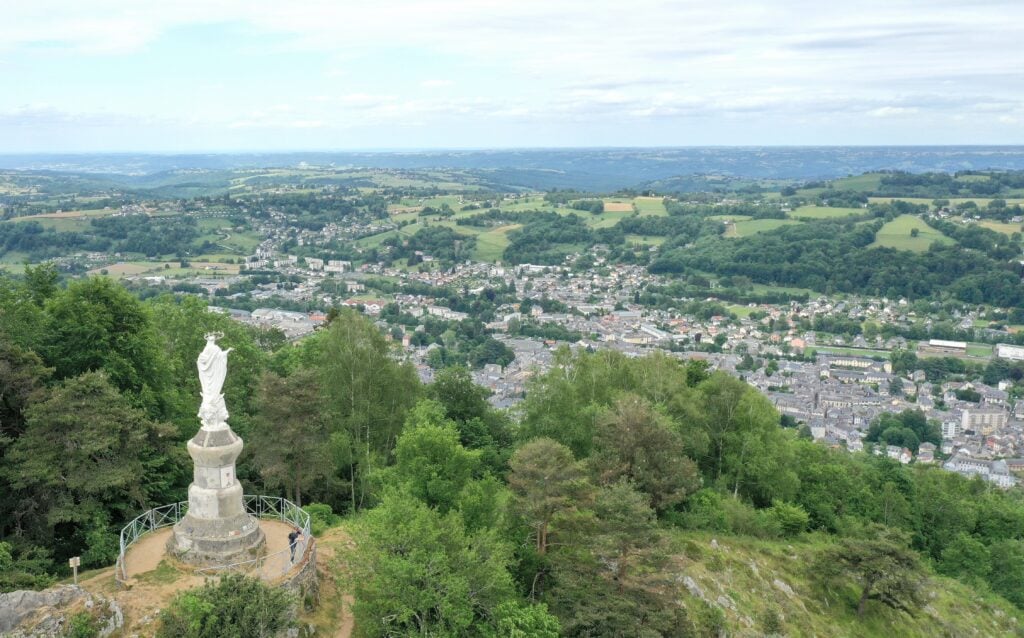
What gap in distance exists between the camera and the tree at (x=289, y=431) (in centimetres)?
2211

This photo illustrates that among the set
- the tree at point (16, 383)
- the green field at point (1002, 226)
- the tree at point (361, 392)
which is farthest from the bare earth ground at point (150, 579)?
the green field at point (1002, 226)

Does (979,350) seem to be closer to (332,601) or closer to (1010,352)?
(1010,352)

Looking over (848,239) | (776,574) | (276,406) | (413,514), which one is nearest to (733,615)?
(776,574)

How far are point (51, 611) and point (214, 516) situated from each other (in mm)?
3477

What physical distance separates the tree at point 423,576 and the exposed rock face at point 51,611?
15.8 ft

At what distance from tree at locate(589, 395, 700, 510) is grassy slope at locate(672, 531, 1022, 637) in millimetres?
1832

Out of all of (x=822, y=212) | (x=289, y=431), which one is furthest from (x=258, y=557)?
(x=822, y=212)

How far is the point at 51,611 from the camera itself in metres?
13.7

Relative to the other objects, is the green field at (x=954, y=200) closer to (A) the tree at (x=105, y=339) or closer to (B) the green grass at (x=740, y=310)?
(B) the green grass at (x=740, y=310)

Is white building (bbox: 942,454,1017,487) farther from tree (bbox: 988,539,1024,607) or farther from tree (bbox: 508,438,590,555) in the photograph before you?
tree (bbox: 508,438,590,555)

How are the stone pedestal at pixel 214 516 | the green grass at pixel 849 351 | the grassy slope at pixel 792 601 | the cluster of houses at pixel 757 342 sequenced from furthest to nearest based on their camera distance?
1. the green grass at pixel 849 351
2. the cluster of houses at pixel 757 342
3. the grassy slope at pixel 792 601
4. the stone pedestal at pixel 214 516

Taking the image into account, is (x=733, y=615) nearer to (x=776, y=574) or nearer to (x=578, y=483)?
(x=776, y=574)

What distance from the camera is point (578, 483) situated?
62.5 feet

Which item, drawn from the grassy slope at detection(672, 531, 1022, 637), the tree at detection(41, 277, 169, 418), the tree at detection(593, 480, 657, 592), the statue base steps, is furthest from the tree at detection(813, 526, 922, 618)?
the tree at detection(41, 277, 169, 418)
